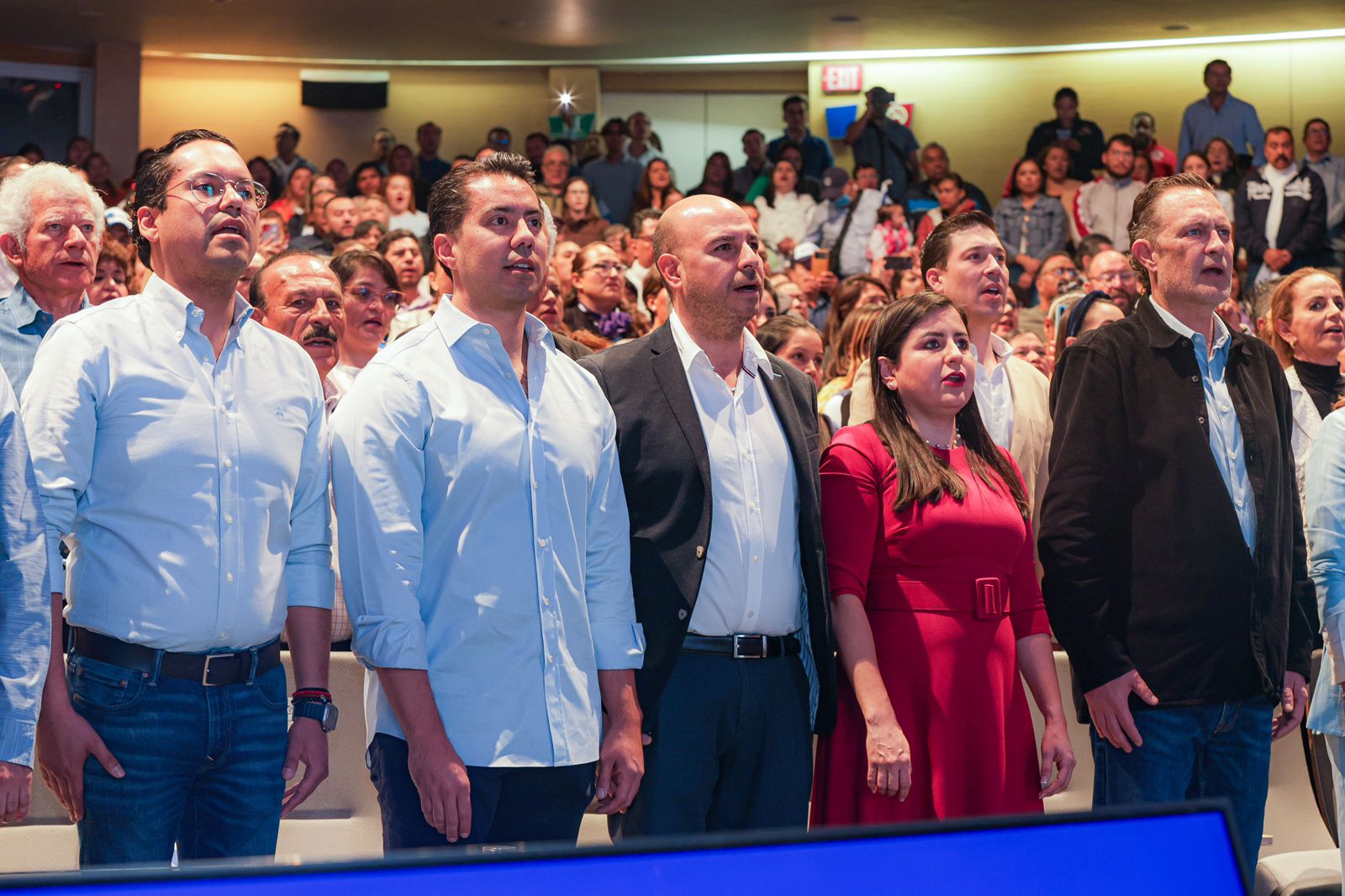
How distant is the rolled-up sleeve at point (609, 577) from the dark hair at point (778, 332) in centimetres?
214

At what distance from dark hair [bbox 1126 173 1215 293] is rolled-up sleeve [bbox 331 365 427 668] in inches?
65.3

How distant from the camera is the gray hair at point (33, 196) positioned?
3422mm

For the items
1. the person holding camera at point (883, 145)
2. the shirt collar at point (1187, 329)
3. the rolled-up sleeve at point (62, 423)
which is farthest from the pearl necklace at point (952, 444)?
the person holding camera at point (883, 145)

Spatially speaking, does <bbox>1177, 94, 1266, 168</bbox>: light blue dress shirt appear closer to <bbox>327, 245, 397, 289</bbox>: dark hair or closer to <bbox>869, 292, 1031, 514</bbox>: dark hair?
<bbox>327, 245, 397, 289</bbox>: dark hair

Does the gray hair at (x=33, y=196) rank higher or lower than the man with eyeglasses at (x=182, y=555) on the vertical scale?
higher

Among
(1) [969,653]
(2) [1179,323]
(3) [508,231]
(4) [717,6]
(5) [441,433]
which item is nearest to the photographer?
(5) [441,433]

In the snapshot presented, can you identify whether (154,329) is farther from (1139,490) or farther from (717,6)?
(717,6)

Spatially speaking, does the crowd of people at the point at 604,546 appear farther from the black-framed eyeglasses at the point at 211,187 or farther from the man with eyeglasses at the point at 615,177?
the man with eyeglasses at the point at 615,177

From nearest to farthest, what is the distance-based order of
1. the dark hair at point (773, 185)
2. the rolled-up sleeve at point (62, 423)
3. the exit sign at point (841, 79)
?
1. the rolled-up sleeve at point (62, 423)
2. the dark hair at point (773, 185)
3. the exit sign at point (841, 79)

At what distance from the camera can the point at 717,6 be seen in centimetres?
1209

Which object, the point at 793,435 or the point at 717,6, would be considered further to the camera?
the point at 717,6

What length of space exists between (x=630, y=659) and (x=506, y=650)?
27cm

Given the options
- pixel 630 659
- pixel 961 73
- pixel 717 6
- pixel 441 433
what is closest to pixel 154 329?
pixel 441 433

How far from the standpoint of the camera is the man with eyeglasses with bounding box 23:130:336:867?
2.22m
